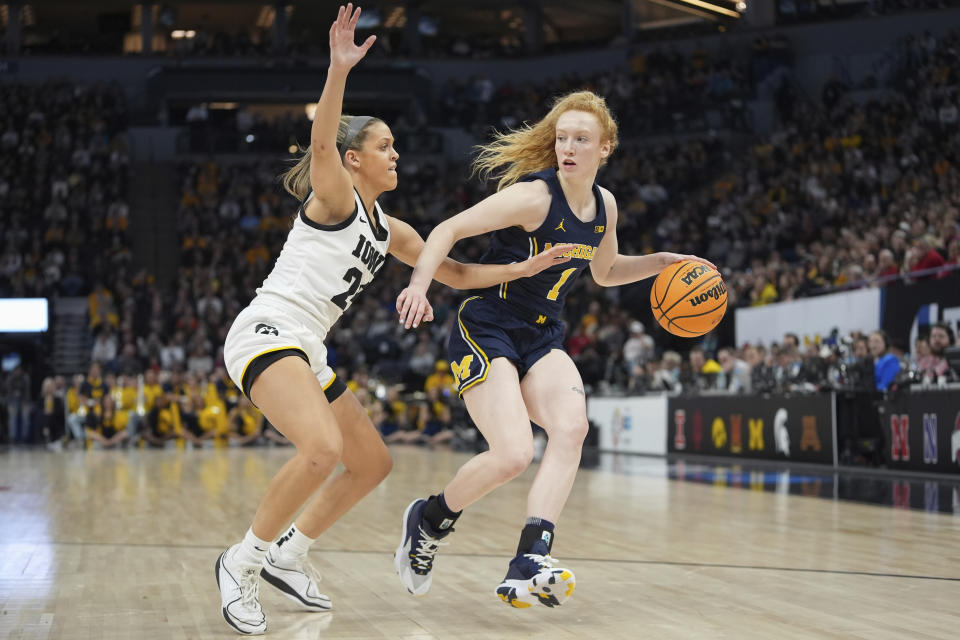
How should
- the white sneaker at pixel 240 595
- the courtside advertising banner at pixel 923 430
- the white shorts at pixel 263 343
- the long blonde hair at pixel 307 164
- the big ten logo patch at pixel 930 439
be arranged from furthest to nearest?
the big ten logo patch at pixel 930 439, the courtside advertising banner at pixel 923 430, the long blonde hair at pixel 307 164, the white shorts at pixel 263 343, the white sneaker at pixel 240 595

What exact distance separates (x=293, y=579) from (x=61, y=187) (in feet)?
76.8

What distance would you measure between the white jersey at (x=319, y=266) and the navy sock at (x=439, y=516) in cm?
86

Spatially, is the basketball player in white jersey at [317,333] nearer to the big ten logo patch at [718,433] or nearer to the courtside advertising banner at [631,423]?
the big ten logo patch at [718,433]

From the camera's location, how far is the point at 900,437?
37.2 ft

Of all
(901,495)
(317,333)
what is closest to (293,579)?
(317,333)

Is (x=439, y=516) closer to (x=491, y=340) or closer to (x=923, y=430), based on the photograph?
(x=491, y=340)

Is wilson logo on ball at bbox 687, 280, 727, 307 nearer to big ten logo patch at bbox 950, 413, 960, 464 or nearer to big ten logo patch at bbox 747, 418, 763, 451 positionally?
big ten logo patch at bbox 950, 413, 960, 464

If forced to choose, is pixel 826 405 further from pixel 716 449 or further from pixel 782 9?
pixel 782 9

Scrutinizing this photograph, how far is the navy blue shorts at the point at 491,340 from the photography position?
460 centimetres

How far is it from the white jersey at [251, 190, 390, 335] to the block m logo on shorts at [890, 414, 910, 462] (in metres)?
8.42

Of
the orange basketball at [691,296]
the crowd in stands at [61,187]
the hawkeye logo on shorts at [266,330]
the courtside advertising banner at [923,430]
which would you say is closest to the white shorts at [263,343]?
the hawkeye logo on shorts at [266,330]

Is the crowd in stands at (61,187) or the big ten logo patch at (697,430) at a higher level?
the crowd in stands at (61,187)

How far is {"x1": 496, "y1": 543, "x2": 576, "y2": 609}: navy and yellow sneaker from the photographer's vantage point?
397cm

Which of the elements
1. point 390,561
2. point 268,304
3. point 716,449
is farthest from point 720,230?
point 268,304
